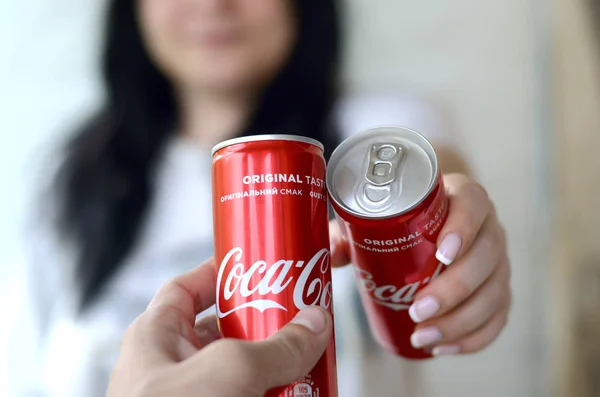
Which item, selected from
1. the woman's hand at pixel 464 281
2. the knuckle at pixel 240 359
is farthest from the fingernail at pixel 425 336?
the knuckle at pixel 240 359

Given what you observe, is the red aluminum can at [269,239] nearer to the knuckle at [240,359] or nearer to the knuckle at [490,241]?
the knuckle at [240,359]

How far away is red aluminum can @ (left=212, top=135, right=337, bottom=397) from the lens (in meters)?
0.49

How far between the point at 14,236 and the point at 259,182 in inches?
33.8

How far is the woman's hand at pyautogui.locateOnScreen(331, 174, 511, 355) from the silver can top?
77 mm

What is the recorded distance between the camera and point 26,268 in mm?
1123

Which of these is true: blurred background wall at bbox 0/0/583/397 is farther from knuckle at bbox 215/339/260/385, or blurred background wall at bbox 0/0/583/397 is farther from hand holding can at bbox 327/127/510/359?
knuckle at bbox 215/339/260/385

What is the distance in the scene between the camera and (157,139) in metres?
1.17

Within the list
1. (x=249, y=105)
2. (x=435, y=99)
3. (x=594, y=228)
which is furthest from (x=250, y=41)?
(x=594, y=228)

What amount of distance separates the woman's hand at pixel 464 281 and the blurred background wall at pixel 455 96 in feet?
1.16

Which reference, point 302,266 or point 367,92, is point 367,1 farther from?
point 302,266

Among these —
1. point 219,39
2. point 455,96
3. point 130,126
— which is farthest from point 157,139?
point 455,96

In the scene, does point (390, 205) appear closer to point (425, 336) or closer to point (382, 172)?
point (382, 172)

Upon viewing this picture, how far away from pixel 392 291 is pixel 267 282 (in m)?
0.17

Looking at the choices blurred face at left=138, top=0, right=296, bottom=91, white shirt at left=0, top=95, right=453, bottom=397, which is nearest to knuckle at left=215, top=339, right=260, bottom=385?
white shirt at left=0, top=95, right=453, bottom=397
